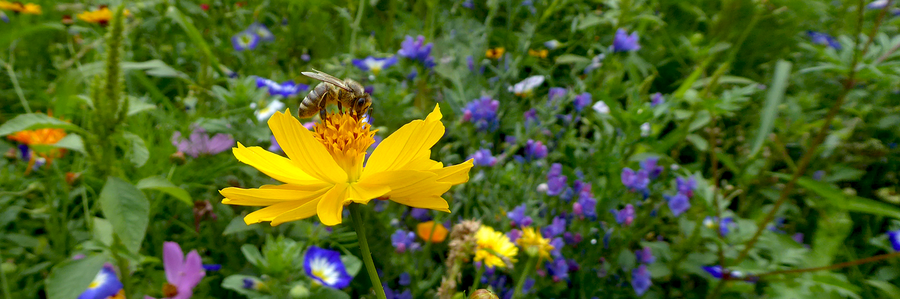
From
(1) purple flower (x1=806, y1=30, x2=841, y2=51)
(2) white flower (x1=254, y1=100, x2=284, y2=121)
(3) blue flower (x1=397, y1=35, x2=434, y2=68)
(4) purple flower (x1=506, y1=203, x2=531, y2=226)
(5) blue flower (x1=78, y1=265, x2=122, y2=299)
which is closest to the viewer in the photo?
(5) blue flower (x1=78, y1=265, x2=122, y2=299)

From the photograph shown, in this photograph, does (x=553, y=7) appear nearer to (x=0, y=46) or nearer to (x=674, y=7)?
(x=674, y=7)

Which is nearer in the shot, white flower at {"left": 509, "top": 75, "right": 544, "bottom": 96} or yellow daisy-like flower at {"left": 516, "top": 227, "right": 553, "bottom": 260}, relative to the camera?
yellow daisy-like flower at {"left": 516, "top": 227, "right": 553, "bottom": 260}

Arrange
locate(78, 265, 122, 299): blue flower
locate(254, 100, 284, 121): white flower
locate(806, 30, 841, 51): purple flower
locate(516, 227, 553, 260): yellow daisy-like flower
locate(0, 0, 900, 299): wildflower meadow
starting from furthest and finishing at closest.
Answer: locate(806, 30, 841, 51): purple flower → locate(254, 100, 284, 121): white flower → locate(78, 265, 122, 299): blue flower → locate(516, 227, 553, 260): yellow daisy-like flower → locate(0, 0, 900, 299): wildflower meadow

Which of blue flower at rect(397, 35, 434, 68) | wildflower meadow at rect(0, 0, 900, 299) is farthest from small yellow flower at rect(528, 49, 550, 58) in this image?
blue flower at rect(397, 35, 434, 68)

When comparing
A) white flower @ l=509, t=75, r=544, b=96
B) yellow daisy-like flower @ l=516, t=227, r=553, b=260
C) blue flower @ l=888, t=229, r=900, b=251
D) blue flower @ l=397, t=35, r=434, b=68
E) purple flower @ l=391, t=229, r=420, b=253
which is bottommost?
blue flower @ l=888, t=229, r=900, b=251

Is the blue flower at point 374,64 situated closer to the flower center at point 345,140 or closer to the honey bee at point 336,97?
the honey bee at point 336,97

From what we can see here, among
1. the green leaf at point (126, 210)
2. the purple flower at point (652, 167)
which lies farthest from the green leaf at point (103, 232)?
the purple flower at point (652, 167)

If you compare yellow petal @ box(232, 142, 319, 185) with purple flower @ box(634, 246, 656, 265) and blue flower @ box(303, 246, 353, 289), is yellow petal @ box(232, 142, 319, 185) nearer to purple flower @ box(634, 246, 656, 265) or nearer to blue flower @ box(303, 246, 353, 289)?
blue flower @ box(303, 246, 353, 289)
